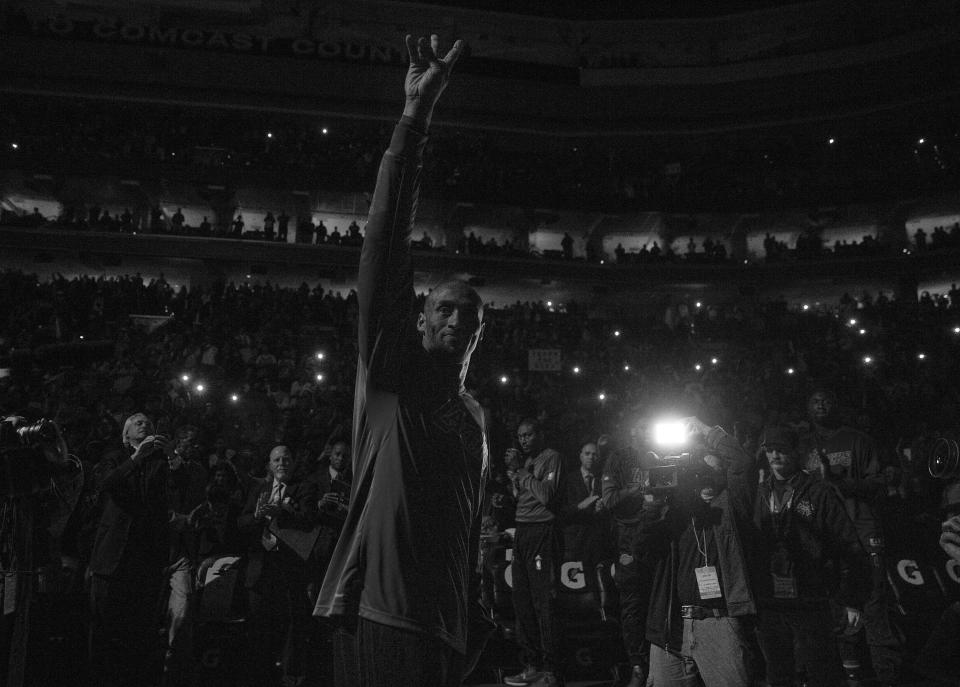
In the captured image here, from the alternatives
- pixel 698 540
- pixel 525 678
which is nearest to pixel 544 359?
pixel 525 678

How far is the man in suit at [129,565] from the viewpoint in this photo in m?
5.46

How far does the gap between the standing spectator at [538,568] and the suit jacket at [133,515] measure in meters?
3.28

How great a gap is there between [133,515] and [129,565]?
39 cm

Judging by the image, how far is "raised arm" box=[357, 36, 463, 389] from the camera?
1906 mm

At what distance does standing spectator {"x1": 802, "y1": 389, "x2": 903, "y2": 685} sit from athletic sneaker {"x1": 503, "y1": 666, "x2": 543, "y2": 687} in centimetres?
272

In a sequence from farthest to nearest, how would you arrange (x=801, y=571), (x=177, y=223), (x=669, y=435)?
(x=177, y=223) < (x=801, y=571) < (x=669, y=435)

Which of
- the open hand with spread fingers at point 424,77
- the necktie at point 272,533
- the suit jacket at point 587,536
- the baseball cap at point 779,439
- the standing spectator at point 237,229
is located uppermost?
the standing spectator at point 237,229

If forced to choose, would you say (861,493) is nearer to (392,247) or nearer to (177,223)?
(392,247)

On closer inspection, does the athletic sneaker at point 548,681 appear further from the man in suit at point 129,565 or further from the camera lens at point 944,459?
the camera lens at point 944,459

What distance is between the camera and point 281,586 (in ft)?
20.7

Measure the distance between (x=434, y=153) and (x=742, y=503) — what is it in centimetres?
2500

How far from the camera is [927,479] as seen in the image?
6805mm

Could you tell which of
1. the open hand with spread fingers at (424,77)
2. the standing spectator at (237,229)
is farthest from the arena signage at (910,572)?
the standing spectator at (237,229)

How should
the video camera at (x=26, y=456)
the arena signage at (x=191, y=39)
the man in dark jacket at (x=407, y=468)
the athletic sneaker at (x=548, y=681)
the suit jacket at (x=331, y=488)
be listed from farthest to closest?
the arena signage at (x=191, y=39) → the athletic sneaker at (x=548, y=681) → the suit jacket at (x=331, y=488) → the video camera at (x=26, y=456) → the man in dark jacket at (x=407, y=468)
